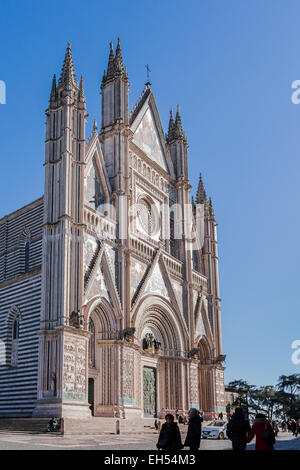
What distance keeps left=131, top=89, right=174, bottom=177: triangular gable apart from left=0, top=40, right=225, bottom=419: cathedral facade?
130 mm

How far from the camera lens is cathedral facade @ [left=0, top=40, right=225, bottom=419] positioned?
26500 mm

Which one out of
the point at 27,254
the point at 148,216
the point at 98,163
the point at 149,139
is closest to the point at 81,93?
the point at 98,163

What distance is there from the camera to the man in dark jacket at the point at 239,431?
384 inches

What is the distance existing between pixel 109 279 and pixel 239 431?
20.9 metres

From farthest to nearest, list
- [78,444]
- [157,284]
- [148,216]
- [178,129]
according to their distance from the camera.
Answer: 1. [178,129]
2. [148,216]
3. [157,284]
4. [78,444]

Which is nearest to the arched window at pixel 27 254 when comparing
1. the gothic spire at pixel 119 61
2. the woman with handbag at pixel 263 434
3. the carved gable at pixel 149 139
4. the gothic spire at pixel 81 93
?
the gothic spire at pixel 81 93

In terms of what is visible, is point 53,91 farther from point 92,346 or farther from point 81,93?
point 92,346

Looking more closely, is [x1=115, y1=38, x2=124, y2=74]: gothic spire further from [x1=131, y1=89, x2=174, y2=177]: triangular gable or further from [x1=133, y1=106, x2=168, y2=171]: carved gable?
[x1=133, y1=106, x2=168, y2=171]: carved gable

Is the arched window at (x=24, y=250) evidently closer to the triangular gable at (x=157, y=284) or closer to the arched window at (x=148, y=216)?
the triangular gable at (x=157, y=284)

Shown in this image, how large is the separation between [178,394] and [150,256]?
31.1 ft

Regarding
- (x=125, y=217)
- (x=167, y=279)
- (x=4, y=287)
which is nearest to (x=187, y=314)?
(x=167, y=279)

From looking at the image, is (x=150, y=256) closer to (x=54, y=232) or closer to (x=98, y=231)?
(x=98, y=231)

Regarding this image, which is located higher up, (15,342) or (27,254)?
(27,254)

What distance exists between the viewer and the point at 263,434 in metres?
8.55
